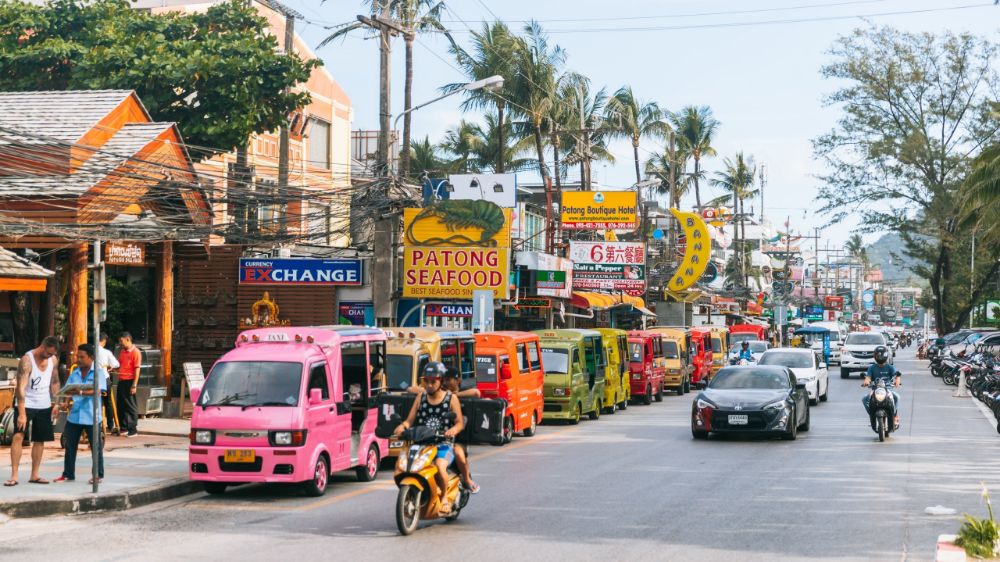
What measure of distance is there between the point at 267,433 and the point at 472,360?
298 inches

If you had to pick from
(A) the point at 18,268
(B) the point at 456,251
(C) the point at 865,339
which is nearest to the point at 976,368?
(C) the point at 865,339

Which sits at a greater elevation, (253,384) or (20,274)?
(20,274)

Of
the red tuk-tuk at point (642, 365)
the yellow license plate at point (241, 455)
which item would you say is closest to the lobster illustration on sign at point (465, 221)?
the red tuk-tuk at point (642, 365)

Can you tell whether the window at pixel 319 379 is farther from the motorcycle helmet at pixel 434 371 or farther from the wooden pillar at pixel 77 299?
the wooden pillar at pixel 77 299

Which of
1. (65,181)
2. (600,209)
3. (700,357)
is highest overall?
(600,209)

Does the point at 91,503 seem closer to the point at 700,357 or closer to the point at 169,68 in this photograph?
the point at 169,68

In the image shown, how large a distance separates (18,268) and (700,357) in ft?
100

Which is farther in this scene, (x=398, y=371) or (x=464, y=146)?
(x=464, y=146)

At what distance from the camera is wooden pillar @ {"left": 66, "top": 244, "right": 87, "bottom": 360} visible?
22.0 m

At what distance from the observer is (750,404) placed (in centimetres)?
2245

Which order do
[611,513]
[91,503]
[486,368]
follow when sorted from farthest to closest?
[486,368] → [91,503] → [611,513]

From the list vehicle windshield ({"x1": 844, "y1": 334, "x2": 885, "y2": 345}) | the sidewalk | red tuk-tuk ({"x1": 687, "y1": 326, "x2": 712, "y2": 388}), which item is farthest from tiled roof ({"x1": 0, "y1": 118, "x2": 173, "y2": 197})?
vehicle windshield ({"x1": 844, "y1": 334, "x2": 885, "y2": 345})

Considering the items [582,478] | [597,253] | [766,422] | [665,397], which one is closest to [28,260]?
[582,478]

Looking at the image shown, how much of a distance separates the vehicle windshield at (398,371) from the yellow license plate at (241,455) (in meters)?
4.31
